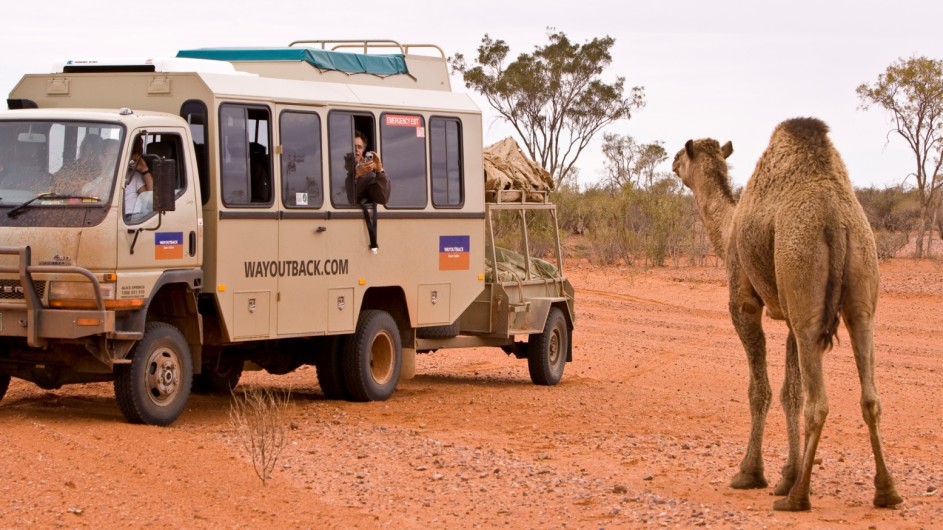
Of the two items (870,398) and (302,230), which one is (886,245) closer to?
(302,230)

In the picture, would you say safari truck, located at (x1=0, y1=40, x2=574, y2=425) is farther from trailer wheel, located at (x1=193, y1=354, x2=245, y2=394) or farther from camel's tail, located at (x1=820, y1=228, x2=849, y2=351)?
camel's tail, located at (x1=820, y1=228, x2=849, y2=351)

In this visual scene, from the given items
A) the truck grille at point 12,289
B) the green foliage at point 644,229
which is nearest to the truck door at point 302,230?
the truck grille at point 12,289

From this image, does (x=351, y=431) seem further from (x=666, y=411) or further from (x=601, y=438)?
(x=666, y=411)

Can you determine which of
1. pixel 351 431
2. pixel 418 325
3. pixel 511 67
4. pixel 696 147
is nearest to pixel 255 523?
pixel 351 431

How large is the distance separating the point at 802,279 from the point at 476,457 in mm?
3096

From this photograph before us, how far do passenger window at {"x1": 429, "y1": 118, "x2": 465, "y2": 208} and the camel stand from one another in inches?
196

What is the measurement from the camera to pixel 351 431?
1170cm

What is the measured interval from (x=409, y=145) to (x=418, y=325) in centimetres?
182

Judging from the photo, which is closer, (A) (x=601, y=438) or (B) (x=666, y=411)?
(A) (x=601, y=438)

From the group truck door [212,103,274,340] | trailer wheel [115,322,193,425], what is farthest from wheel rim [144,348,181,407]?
truck door [212,103,274,340]

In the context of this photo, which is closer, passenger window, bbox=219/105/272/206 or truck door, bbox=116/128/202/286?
truck door, bbox=116/128/202/286

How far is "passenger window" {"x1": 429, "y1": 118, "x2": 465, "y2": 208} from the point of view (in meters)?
14.1

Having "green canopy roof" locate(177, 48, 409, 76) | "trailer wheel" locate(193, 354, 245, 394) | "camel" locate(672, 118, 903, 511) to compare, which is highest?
"green canopy roof" locate(177, 48, 409, 76)

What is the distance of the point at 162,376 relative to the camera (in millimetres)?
11398
